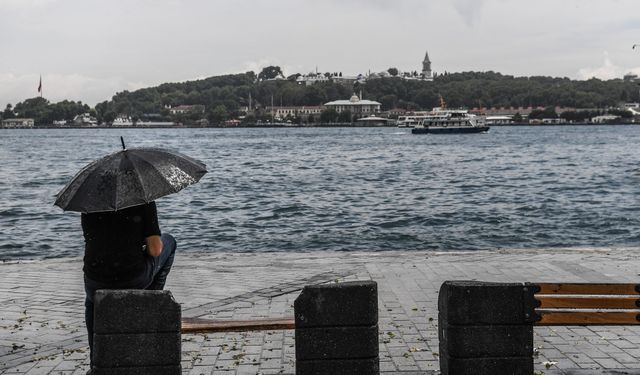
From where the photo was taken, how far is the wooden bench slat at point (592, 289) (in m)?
5.76

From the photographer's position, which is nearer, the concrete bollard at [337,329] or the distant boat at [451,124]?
the concrete bollard at [337,329]

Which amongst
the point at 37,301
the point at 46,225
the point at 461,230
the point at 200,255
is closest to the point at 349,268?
the point at 200,255

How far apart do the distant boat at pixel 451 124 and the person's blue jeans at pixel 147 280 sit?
409 ft

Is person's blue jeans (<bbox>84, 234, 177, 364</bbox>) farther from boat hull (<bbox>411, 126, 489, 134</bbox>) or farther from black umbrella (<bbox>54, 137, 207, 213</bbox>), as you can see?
boat hull (<bbox>411, 126, 489, 134</bbox>)

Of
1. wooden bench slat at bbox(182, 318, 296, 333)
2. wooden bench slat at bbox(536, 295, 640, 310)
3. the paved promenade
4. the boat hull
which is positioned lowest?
the boat hull

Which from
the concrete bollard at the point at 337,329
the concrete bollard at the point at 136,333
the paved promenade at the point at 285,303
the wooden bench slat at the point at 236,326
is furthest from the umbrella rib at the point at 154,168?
the paved promenade at the point at 285,303

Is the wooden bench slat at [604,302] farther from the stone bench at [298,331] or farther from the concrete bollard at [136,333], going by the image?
the concrete bollard at [136,333]

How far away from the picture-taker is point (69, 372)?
20.9ft

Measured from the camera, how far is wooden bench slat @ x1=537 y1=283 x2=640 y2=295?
18.9 feet

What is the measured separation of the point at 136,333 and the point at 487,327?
7.20 ft

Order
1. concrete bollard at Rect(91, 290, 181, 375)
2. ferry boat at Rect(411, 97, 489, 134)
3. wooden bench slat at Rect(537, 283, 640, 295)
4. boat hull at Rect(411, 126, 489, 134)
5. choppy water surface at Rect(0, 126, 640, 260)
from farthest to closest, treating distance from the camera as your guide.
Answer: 1. ferry boat at Rect(411, 97, 489, 134)
2. boat hull at Rect(411, 126, 489, 134)
3. choppy water surface at Rect(0, 126, 640, 260)
4. wooden bench slat at Rect(537, 283, 640, 295)
5. concrete bollard at Rect(91, 290, 181, 375)

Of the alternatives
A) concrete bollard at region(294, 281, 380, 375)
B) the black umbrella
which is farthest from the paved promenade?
the black umbrella

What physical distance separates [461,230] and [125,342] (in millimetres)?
17819

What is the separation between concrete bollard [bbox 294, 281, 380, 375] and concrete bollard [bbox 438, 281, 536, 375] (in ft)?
1.60
